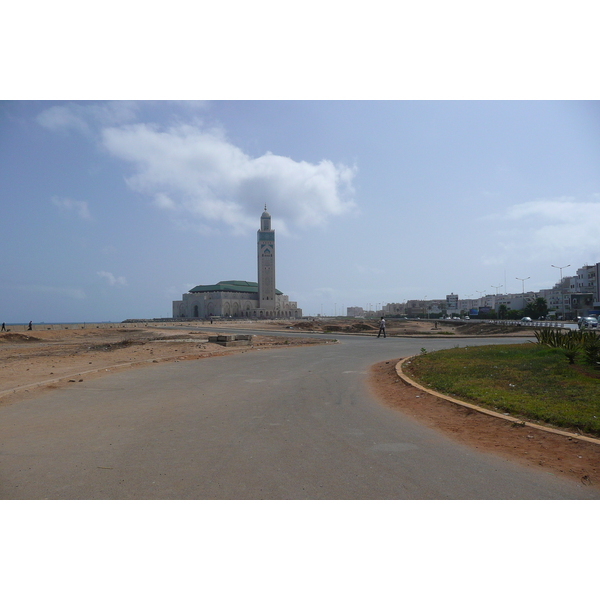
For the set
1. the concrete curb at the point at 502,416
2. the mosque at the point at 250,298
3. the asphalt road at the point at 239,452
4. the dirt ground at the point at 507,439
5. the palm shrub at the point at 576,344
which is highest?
the mosque at the point at 250,298

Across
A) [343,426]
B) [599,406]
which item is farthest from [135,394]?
[599,406]

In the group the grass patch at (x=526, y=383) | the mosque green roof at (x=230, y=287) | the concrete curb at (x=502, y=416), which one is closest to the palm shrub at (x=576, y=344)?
the grass patch at (x=526, y=383)

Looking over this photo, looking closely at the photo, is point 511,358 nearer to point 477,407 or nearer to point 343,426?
point 477,407

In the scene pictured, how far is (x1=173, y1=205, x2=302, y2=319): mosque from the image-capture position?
4951 inches

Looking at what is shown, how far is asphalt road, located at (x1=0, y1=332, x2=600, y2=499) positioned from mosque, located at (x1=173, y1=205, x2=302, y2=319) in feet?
369

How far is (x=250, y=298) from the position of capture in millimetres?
140500

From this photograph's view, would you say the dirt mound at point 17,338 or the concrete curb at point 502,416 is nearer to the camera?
the concrete curb at point 502,416

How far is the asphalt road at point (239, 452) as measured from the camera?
14.3ft

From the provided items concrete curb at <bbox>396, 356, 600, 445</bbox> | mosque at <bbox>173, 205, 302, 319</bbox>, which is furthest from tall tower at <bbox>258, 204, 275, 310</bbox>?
concrete curb at <bbox>396, 356, 600, 445</bbox>

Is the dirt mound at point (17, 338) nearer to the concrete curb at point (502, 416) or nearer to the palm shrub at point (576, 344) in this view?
the concrete curb at point (502, 416)

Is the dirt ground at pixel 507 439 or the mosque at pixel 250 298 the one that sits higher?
the mosque at pixel 250 298

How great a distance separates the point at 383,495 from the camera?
13.9 feet

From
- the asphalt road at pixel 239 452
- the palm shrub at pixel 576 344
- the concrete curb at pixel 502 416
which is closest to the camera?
the asphalt road at pixel 239 452

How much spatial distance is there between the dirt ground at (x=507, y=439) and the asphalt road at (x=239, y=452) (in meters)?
0.27
